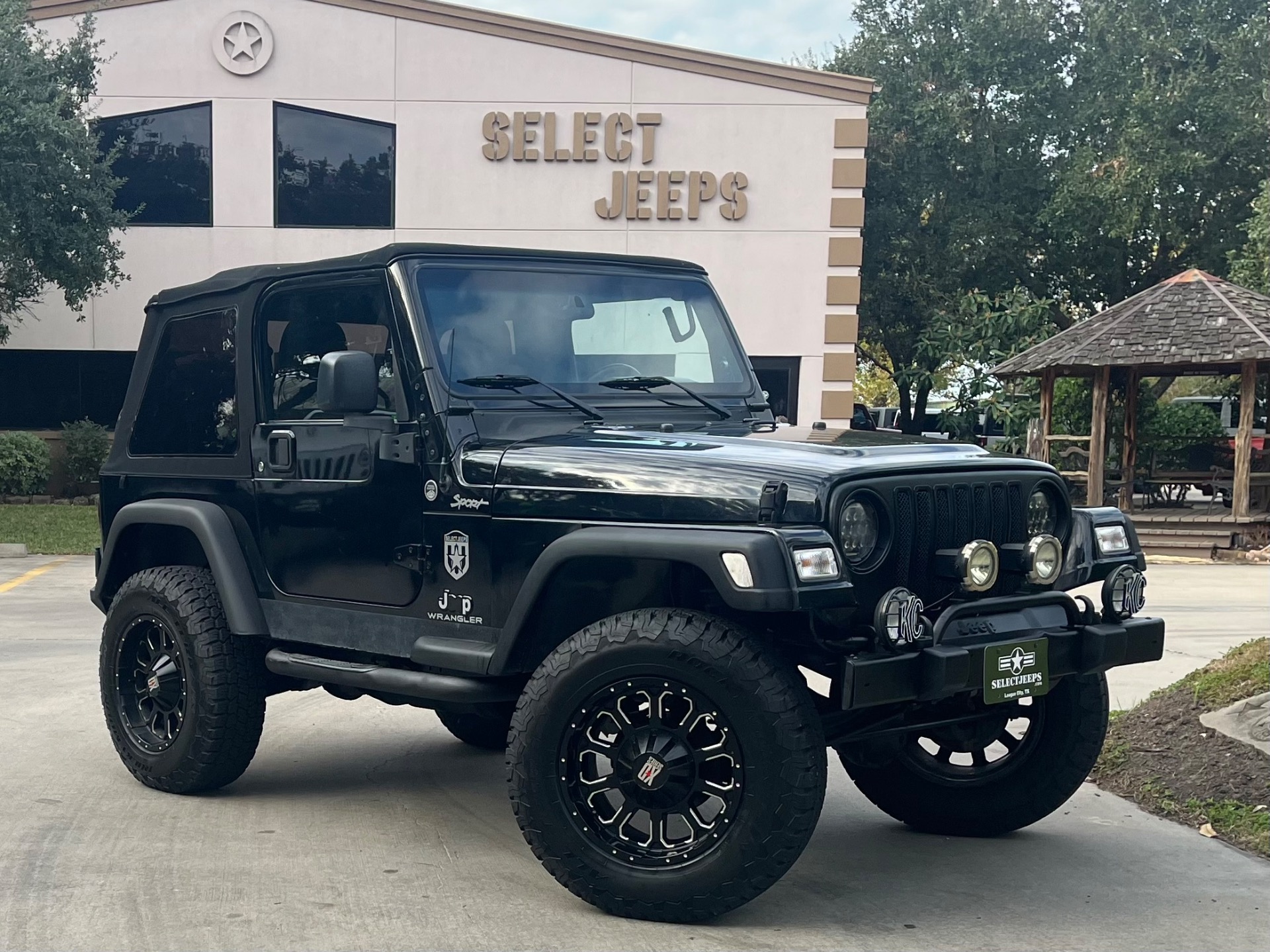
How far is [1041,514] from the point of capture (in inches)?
195

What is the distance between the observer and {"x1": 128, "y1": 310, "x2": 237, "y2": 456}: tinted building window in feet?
19.4

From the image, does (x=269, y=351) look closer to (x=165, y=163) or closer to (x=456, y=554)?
(x=456, y=554)

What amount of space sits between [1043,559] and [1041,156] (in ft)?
98.9

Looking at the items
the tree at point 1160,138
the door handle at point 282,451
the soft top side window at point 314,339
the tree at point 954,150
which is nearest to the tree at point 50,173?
the soft top side window at point 314,339

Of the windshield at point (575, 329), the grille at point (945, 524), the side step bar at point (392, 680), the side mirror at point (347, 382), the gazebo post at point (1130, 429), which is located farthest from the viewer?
the gazebo post at point (1130, 429)

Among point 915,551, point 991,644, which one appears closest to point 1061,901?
point 991,644

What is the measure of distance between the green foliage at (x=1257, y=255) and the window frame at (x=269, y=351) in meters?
22.5

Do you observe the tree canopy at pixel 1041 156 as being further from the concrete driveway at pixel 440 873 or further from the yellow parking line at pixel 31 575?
the concrete driveway at pixel 440 873

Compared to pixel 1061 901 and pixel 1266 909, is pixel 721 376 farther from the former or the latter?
pixel 1266 909

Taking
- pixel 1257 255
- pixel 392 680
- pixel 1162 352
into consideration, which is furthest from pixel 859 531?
pixel 1257 255

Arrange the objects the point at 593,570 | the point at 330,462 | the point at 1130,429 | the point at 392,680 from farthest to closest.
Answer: the point at 1130,429, the point at 330,462, the point at 392,680, the point at 593,570

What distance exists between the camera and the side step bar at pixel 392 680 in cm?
484

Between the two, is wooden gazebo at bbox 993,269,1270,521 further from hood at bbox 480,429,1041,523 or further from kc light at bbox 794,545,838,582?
kc light at bbox 794,545,838,582

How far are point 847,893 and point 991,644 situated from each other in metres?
0.99
